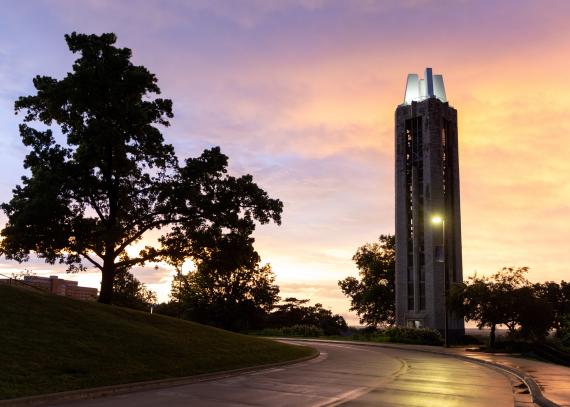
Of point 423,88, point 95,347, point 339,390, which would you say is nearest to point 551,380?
point 339,390

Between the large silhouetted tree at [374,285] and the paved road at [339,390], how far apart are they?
52.3m

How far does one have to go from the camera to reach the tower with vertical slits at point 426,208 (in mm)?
62719

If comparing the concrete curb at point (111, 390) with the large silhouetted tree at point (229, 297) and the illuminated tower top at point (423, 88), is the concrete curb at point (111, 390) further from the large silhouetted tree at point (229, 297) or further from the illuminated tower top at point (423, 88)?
the illuminated tower top at point (423, 88)

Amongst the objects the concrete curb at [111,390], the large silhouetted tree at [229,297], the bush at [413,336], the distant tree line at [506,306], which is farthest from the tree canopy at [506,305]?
the large silhouetted tree at [229,297]

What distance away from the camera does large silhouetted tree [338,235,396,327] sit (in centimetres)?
7488

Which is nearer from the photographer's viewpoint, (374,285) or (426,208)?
(426,208)

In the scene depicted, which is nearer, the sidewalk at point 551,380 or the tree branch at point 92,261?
the sidewalk at point 551,380

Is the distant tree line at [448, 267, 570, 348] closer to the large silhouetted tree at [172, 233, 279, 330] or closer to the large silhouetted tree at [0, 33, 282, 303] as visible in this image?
the large silhouetted tree at [0, 33, 282, 303]

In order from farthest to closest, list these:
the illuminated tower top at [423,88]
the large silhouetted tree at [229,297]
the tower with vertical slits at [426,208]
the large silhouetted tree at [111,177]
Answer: the illuminated tower top at [423,88] < the large silhouetted tree at [229,297] < the tower with vertical slits at [426,208] < the large silhouetted tree at [111,177]

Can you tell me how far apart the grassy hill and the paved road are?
1642 mm

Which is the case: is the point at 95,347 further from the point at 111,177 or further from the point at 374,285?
the point at 374,285

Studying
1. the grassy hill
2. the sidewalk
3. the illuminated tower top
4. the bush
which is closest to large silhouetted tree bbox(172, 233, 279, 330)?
the bush

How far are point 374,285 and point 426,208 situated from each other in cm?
1574

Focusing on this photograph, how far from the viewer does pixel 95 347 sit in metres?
19.5
